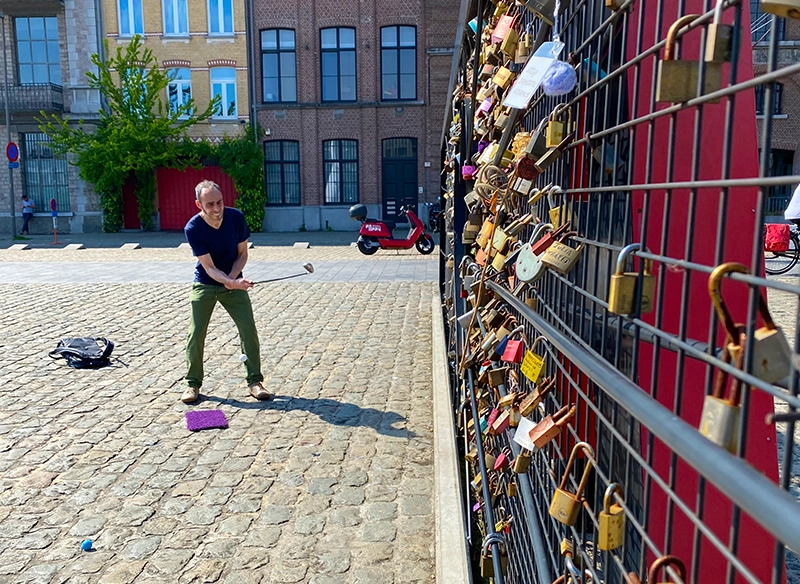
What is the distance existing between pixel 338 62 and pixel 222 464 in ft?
88.5

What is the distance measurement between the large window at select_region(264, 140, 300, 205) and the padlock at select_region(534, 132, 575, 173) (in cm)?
2891

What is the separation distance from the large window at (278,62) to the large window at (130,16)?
5013 millimetres

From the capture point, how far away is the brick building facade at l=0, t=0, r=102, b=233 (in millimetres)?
28797

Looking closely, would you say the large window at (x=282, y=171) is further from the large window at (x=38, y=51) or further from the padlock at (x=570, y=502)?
the padlock at (x=570, y=502)

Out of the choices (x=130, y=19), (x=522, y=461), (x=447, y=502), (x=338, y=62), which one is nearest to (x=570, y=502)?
(x=522, y=461)

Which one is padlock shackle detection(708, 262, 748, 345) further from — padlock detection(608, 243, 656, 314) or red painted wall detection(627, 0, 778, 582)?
red painted wall detection(627, 0, 778, 582)

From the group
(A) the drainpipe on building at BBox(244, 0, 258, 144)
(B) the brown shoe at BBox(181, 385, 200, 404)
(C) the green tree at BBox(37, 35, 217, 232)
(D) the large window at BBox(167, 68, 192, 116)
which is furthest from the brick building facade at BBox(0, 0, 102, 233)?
(B) the brown shoe at BBox(181, 385, 200, 404)

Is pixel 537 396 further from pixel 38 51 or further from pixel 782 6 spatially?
pixel 38 51

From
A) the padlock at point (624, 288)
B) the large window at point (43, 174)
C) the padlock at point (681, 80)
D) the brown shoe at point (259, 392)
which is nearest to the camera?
the padlock at point (681, 80)

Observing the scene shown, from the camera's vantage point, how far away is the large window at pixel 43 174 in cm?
3000

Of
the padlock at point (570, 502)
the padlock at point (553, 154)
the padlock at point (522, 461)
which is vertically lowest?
the padlock at point (522, 461)

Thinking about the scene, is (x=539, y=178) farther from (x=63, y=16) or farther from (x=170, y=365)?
(x=63, y=16)

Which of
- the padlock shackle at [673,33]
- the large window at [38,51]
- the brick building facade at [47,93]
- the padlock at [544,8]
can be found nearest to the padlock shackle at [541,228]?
the padlock at [544,8]

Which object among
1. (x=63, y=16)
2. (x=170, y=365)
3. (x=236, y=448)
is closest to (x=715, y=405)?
(x=236, y=448)
